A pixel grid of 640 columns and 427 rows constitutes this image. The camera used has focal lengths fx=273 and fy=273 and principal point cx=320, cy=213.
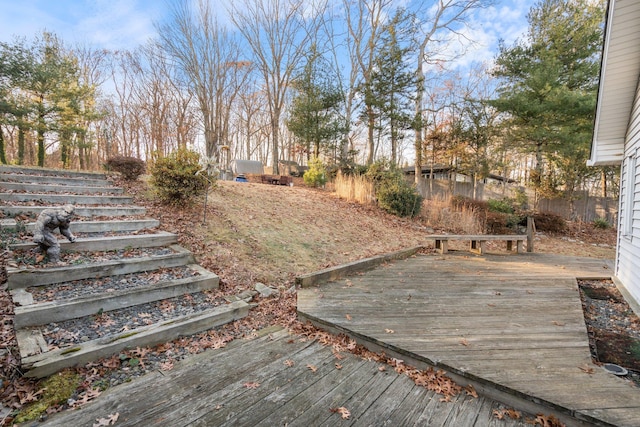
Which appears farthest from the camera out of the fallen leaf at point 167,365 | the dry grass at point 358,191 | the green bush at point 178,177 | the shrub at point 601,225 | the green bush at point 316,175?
the green bush at point 316,175

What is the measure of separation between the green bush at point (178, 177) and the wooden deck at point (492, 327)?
9.82ft

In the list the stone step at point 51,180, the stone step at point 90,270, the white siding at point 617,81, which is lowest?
the stone step at point 90,270

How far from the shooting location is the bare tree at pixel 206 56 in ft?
45.4

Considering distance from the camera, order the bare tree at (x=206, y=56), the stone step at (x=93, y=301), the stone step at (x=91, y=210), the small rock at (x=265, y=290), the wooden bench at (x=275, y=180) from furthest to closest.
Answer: the bare tree at (x=206, y=56) < the wooden bench at (x=275, y=180) < the stone step at (x=91, y=210) < the small rock at (x=265, y=290) < the stone step at (x=93, y=301)

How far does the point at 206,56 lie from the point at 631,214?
16900 mm

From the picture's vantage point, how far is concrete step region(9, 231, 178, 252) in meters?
A: 3.08

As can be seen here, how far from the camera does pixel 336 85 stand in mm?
14117

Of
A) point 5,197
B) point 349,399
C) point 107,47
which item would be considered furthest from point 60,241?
point 107,47

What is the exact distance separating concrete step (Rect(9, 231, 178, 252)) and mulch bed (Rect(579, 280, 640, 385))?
4799 millimetres

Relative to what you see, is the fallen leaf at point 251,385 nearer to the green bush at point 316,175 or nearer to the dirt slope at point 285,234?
the dirt slope at point 285,234

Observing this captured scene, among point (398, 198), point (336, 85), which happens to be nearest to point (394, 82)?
point (336, 85)

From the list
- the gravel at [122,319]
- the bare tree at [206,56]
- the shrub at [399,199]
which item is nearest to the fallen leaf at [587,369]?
the gravel at [122,319]

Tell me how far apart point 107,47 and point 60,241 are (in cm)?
1868

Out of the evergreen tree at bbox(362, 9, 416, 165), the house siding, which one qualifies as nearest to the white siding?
the house siding
